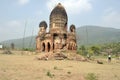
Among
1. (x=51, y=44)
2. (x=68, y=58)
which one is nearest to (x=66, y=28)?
(x=51, y=44)

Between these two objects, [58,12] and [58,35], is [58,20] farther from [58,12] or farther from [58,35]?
[58,35]

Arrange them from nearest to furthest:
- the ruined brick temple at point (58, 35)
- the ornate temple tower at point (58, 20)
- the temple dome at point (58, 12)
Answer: the ruined brick temple at point (58, 35) → the ornate temple tower at point (58, 20) → the temple dome at point (58, 12)

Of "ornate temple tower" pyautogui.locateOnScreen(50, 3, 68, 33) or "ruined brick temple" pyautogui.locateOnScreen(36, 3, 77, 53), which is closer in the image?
"ruined brick temple" pyautogui.locateOnScreen(36, 3, 77, 53)

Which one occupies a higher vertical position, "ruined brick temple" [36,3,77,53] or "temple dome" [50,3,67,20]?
"temple dome" [50,3,67,20]

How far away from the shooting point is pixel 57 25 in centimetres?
3838

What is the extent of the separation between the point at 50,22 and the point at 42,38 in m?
2.95

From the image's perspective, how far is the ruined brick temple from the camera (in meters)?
37.6

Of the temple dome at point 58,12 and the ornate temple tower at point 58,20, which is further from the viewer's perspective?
the temple dome at point 58,12

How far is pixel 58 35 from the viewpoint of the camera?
37531 mm

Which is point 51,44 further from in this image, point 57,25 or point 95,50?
point 95,50

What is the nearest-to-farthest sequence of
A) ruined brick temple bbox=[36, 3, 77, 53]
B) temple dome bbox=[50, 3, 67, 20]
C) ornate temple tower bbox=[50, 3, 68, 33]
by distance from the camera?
ruined brick temple bbox=[36, 3, 77, 53] < ornate temple tower bbox=[50, 3, 68, 33] < temple dome bbox=[50, 3, 67, 20]

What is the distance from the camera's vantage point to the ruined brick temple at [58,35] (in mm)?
37562

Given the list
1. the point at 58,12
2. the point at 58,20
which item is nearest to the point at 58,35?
the point at 58,20

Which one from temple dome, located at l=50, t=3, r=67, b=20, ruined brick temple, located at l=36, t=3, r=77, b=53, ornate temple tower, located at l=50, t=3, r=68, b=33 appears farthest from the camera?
temple dome, located at l=50, t=3, r=67, b=20
